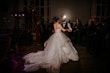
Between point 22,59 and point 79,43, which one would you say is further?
point 79,43

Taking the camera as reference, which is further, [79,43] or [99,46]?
[79,43]

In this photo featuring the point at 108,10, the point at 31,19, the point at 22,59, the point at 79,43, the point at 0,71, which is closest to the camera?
the point at 0,71

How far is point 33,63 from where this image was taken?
8906 mm

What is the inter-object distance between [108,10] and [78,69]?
31.6ft

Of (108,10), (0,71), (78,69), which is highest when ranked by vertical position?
(108,10)

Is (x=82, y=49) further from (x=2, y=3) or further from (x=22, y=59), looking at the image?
(x=2, y=3)

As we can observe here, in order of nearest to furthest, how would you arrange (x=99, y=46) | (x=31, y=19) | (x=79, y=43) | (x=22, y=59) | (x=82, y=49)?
(x=22, y=59), (x=99, y=46), (x=82, y=49), (x=79, y=43), (x=31, y=19)

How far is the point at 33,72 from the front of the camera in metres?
7.86

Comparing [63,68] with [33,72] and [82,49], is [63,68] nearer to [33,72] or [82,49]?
[33,72]

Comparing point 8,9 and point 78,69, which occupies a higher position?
point 8,9

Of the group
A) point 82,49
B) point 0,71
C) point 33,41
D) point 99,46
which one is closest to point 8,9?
point 33,41

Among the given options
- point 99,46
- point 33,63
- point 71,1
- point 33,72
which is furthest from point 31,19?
point 33,72

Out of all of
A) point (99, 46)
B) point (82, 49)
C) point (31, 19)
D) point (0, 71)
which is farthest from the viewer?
point (31, 19)

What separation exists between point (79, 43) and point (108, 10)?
3.94 m
